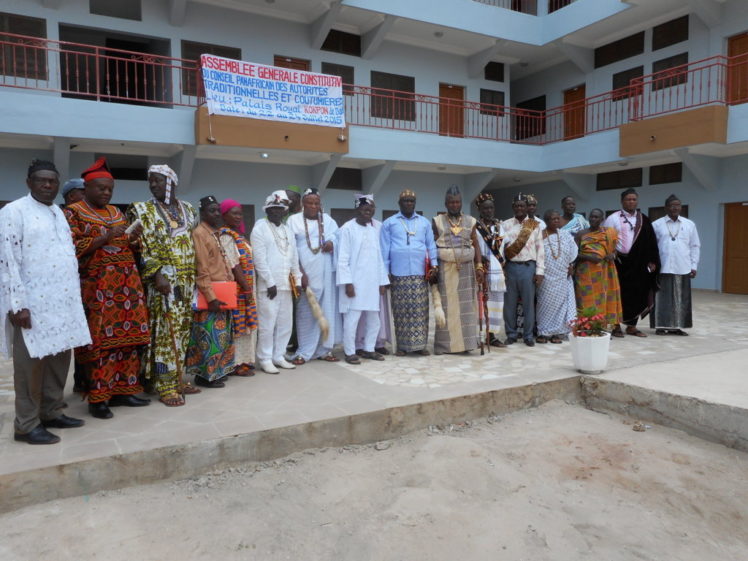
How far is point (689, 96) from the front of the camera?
1262cm

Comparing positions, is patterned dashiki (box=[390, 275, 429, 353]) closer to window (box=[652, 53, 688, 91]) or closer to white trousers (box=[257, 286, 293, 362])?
white trousers (box=[257, 286, 293, 362])

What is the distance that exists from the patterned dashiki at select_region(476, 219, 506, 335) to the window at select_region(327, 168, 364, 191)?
820cm

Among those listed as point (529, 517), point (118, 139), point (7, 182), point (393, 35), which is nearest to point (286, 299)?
point (529, 517)

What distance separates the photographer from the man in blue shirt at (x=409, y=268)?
17.6 ft

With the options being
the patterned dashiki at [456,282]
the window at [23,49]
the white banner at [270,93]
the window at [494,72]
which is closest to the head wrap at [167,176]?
the patterned dashiki at [456,282]

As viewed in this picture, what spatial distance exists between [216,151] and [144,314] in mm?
8594

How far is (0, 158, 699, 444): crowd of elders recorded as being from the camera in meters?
3.14

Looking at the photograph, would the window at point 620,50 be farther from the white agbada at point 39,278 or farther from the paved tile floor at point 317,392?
the white agbada at point 39,278

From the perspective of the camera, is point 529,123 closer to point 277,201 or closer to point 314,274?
point 314,274

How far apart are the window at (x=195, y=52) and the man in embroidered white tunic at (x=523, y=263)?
8.29 m

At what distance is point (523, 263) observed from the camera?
6086mm

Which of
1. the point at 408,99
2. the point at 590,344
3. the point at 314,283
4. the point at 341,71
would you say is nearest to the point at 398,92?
the point at 408,99

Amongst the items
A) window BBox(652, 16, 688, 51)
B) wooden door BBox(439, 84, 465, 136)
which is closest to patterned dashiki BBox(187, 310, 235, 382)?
wooden door BBox(439, 84, 465, 136)

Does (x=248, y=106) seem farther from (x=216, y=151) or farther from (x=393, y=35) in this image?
(x=393, y=35)
